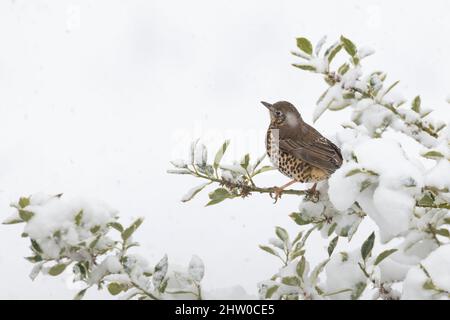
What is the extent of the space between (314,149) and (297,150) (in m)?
0.09

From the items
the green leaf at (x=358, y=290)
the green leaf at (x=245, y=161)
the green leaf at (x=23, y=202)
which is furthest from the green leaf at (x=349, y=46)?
the green leaf at (x=23, y=202)

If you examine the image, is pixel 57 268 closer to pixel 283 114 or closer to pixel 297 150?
pixel 297 150

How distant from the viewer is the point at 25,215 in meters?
1.85

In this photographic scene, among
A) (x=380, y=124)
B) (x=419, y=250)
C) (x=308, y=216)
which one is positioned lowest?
(x=308, y=216)

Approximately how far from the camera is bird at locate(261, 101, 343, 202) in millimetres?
2811

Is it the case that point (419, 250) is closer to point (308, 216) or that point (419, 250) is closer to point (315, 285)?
point (315, 285)

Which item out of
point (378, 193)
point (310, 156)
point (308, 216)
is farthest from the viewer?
point (310, 156)

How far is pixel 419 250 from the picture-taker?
1646 millimetres

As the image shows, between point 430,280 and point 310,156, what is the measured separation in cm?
149

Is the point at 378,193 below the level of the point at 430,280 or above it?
above

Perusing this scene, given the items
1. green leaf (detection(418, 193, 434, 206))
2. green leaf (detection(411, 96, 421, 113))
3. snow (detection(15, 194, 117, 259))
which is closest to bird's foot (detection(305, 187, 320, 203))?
green leaf (detection(411, 96, 421, 113))

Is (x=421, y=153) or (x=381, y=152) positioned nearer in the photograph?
(x=381, y=152)
